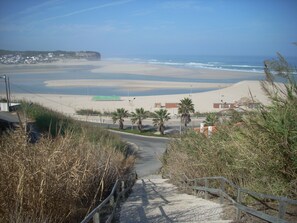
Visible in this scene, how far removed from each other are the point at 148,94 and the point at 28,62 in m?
103

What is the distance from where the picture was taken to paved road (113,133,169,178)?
26.2 meters

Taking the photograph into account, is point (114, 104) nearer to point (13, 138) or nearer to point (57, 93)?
point (57, 93)

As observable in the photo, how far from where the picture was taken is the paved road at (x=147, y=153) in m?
26.2

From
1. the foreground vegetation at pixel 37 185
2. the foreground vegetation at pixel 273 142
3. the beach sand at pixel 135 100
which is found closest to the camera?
the foreground vegetation at pixel 37 185

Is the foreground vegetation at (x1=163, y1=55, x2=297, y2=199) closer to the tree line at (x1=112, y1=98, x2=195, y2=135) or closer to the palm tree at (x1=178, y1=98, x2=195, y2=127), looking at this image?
the tree line at (x1=112, y1=98, x2=195, y2=135)

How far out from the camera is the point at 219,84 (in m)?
78.6

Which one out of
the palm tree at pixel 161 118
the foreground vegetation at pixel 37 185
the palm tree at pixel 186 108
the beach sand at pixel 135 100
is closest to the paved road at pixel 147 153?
the palm tree at pixel 161 118

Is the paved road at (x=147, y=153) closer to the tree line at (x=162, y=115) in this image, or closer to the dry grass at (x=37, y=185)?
the tree line at (x=162, y=115)

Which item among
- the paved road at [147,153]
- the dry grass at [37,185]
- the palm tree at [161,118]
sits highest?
the dry grass at [37,185]

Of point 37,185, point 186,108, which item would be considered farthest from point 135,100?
point 37,185

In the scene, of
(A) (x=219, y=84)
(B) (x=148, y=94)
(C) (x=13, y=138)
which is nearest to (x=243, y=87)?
(A) (x=219, y=84)

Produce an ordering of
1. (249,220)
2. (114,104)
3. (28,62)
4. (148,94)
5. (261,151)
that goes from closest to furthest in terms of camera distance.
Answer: (249,220), (261,151), (114,104), (148,94), (28,62)

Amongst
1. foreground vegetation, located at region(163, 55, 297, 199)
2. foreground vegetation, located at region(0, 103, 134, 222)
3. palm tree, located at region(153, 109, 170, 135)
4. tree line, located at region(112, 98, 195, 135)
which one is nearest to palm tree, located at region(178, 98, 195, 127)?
tree line, located at region(112, 98, 195, 135)

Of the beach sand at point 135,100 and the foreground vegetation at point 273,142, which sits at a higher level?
the foreground vegetation at point 273,142
